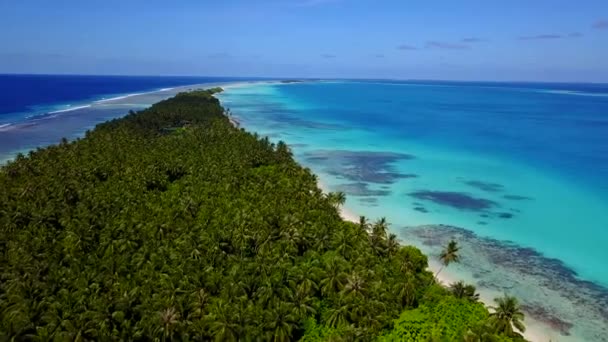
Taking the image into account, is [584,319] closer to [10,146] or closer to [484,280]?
[484,280]

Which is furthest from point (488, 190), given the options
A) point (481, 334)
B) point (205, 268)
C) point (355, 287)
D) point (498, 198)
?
point (205, 268)

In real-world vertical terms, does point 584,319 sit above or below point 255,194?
below

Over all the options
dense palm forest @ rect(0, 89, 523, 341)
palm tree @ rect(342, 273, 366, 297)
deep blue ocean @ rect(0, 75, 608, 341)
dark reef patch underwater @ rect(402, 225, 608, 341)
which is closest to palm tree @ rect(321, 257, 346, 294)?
dense palm forest @ rect(0, 89, 523, 341)

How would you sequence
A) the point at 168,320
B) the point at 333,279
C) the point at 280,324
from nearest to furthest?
the point at 168,320 < the point at 280,324 < the point at 333,279

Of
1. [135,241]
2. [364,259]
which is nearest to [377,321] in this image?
[364,259]

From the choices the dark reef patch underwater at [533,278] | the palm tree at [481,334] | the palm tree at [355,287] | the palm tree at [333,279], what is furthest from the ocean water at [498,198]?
the palm tree at [333,279]

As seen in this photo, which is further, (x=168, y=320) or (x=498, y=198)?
(x=498, y=198)

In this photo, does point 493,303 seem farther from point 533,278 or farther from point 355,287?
point 355,287

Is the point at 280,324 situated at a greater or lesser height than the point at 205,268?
lesser

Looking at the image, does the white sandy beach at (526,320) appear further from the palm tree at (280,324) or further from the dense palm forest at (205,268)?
the palm tree at (280,324)
